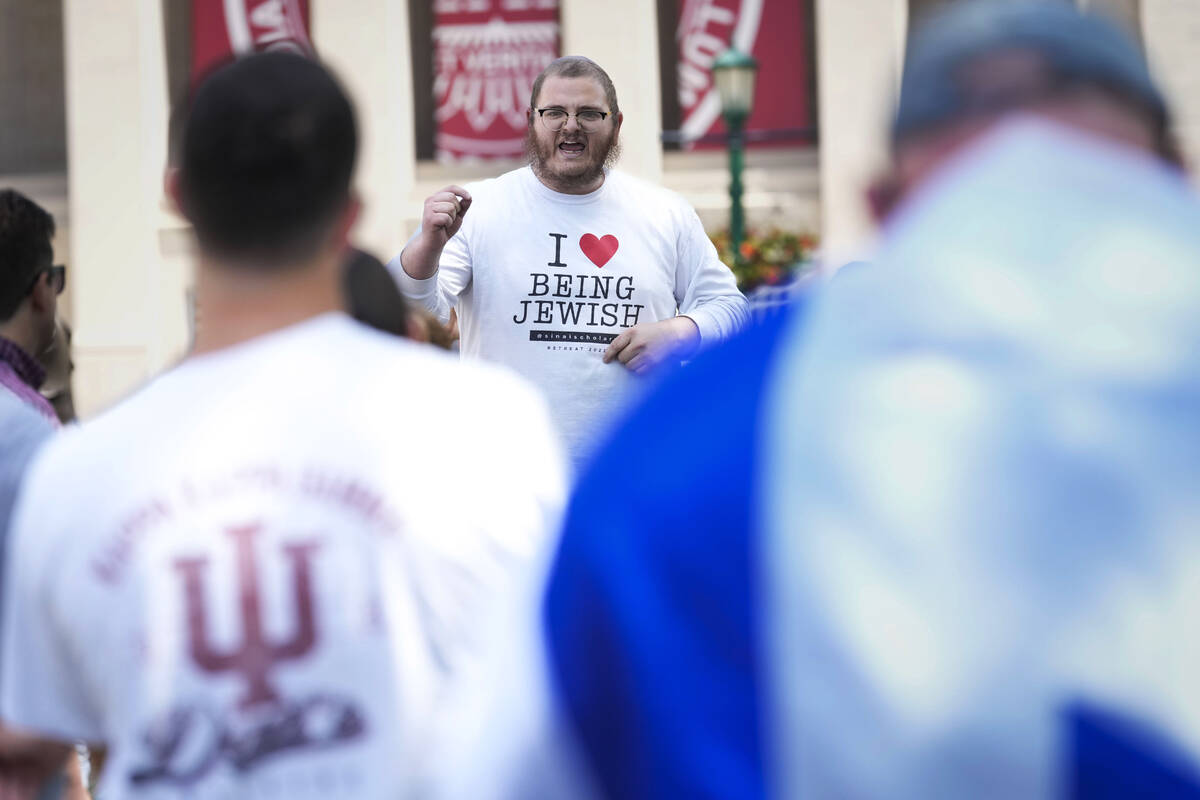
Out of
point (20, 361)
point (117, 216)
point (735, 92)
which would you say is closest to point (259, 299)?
point (20, 361)

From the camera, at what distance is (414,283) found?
14.9 feet

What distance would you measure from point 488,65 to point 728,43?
2.44m

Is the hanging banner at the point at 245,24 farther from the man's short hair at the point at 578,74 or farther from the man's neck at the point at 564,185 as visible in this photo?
the man's neck at the point at 564,185

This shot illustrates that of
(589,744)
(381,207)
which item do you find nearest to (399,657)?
(589,744)

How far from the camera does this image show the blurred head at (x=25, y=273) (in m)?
3.29

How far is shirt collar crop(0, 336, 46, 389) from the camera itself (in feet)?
10.5

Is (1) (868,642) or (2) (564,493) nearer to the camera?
(1) (868,642)

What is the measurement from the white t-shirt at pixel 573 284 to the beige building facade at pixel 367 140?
386 inches

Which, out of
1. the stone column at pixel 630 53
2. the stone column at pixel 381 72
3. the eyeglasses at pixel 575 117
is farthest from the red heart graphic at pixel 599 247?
the stone column at pixel 381 72

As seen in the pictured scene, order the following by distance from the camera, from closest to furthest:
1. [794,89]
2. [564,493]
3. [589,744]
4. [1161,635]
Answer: [1161,635] → [589,744] → [564,493] → [794,89]

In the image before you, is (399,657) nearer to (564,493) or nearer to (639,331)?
(564,493)

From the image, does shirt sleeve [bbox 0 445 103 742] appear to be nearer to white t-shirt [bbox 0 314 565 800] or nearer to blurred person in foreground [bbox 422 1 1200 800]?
white t-shirt [bbox 0 314 565 800]

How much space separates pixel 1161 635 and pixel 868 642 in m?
0.17

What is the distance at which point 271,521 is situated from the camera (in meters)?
1.61
